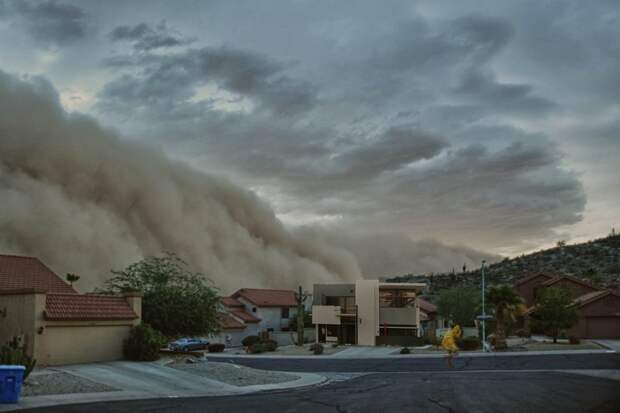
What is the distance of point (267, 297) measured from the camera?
8712 cm

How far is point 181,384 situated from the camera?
2772cm

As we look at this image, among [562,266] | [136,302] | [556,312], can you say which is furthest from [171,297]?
[562,266]

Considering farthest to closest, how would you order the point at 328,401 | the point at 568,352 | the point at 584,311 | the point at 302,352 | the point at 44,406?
the point at 584,311, the point at 302,352, the point at 568,352, the point at 328,401, the point at 44,406

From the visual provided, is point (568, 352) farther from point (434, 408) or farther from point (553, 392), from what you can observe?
point (434, 408)

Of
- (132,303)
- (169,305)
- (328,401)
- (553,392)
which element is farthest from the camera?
(169,305)

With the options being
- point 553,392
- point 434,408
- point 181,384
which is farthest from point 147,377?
point 553,392

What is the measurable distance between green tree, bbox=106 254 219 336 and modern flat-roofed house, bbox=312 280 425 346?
36.3 metres

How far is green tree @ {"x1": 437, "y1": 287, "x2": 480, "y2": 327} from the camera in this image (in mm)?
80062

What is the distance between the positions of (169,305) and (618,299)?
1825 inches

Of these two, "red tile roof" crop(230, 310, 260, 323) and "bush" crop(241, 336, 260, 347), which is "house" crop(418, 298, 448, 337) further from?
"bush" crop(241, 336, 260, 347)

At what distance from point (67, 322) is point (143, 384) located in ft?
19.8

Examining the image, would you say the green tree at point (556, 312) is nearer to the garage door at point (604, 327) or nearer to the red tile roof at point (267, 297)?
the garage door at point (604, 327)

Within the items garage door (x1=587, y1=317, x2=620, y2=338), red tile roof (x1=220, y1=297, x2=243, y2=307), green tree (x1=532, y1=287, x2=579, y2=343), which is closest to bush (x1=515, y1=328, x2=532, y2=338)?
garage door (x1=587, y1=317, x2=620, y2=338)

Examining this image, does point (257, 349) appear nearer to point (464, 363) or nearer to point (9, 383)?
point (464, 363)
